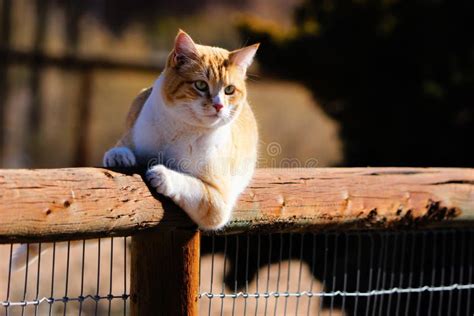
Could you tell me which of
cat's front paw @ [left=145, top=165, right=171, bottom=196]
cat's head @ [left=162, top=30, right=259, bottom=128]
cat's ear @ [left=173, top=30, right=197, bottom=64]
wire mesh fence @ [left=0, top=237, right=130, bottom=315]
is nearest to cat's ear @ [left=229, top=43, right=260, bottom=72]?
cat's head @ [left=162, top=30, right=259, bottom=128]

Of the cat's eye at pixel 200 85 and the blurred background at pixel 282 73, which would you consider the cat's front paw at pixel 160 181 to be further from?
the blurred background at pixel 282 73

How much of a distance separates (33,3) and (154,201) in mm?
4951

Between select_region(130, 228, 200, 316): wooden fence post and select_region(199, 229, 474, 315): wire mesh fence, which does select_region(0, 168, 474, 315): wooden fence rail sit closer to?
select_region(130, 228, 200, 316): wooden fence post

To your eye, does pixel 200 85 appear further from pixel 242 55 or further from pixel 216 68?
pixel 242 55

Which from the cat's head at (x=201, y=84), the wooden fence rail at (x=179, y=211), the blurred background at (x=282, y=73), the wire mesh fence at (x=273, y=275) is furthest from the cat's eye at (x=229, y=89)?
the blurred background at (x=282, y=73)

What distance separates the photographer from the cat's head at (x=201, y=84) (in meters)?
2.77

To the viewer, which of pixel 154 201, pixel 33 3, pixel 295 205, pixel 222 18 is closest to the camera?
pixel 154 201

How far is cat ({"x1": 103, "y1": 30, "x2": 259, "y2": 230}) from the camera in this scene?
2754mm

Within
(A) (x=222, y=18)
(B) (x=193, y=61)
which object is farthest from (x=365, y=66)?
(B) (x=193, y=61)

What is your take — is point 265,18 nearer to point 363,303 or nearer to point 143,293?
point 363,303

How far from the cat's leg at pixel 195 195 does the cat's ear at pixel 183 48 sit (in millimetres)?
467

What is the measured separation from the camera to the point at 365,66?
549cm

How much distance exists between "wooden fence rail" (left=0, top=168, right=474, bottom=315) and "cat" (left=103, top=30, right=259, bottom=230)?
15 cm

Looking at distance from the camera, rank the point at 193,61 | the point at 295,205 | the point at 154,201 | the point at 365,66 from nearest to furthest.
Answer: the point at 154,201 → the point at 295,205 → the point at 193,61 → the point at 365,66
